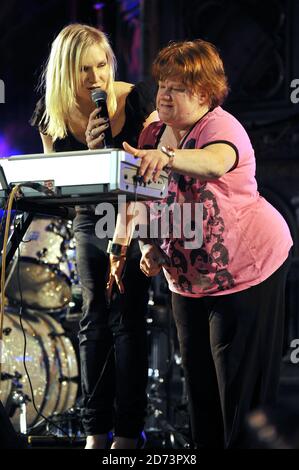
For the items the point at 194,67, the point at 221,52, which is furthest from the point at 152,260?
the point at 221,52

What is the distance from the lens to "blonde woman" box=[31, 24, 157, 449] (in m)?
2.79

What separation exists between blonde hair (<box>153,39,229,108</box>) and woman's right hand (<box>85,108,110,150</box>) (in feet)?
0.67

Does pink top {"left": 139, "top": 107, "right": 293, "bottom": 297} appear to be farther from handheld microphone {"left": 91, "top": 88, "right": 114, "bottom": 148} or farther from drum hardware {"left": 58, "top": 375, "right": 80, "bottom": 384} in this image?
drum hardware {"left": 58, "top": 375, "right": 80, "bottom": 384}

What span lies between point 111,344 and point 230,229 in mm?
710

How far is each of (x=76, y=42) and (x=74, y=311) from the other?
7.42ft

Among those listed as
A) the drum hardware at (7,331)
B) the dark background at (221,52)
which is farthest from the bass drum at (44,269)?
the dark background at (221,52)

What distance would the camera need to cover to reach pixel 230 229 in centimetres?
243

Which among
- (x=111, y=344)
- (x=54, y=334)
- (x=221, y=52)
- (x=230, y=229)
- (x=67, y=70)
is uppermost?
(x=221, y=52)

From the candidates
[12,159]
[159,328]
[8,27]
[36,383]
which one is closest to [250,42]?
[8,27]

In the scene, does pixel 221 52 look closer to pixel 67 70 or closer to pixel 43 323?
pixel 43 323

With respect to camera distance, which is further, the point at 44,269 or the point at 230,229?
the point at 44,269

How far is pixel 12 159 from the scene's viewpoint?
236 centimetres
